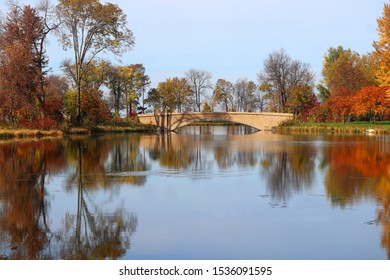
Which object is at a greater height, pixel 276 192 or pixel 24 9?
pixel 24 9

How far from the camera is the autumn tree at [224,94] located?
9656cm

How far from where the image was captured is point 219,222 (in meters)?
9.51

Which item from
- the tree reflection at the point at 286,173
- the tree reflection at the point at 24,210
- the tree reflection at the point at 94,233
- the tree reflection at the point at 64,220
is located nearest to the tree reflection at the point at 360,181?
the tree reflection at the point at 286,173

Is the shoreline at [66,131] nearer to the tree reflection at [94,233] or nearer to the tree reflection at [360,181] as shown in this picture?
the tree reflection at [360,181]

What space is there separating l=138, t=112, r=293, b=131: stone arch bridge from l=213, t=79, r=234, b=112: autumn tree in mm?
23363

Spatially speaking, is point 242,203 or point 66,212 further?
point 242,203

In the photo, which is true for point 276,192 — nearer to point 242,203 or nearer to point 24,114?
point 242,203

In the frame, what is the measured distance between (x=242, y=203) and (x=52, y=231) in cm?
422

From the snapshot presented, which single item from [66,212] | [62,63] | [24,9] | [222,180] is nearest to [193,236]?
[66,212]

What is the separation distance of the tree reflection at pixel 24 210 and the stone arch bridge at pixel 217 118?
164 feet

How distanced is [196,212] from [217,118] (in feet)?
201

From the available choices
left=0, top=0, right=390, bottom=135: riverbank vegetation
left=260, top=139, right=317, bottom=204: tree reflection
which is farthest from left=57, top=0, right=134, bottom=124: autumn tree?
left=260, top=139, right=317, bottom=204: tree reflection

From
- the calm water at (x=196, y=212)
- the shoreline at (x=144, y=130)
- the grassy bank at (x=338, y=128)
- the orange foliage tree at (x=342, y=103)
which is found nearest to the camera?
the calm water at (x=196, y=212)

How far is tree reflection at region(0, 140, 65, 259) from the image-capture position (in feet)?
25.1
